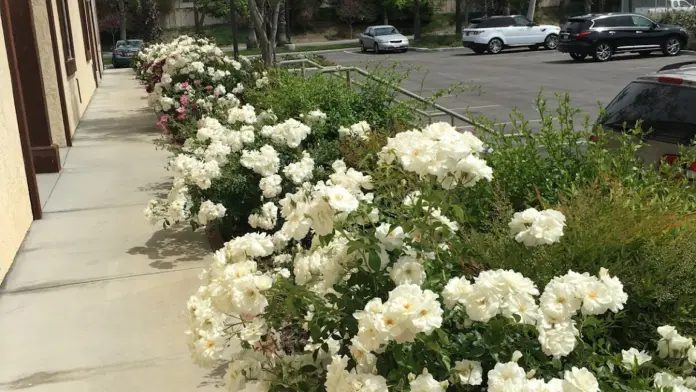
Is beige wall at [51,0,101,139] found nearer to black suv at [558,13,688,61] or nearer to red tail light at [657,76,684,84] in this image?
red tail light at [657,76,684,84]

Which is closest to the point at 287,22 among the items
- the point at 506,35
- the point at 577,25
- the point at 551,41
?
the point at 506,35

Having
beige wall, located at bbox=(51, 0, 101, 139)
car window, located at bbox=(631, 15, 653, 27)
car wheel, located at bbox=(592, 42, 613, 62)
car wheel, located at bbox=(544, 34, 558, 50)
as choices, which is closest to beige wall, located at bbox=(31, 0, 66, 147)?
beige wall, located at bbox=(51, 0, 101, 139)

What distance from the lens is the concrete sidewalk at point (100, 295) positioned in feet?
14.6

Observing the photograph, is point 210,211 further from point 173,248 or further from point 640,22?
point 640,22

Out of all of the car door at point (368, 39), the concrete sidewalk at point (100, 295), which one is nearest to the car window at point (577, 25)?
the car door at point (368, 39)

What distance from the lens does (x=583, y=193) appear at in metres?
3.52

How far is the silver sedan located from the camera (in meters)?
38.8

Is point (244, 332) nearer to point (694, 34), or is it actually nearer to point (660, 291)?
point (660, 291)

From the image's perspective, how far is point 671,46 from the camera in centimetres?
2848

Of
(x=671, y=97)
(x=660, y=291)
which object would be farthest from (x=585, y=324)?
(x=671, y=97)

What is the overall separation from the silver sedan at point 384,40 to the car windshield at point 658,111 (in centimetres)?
3283

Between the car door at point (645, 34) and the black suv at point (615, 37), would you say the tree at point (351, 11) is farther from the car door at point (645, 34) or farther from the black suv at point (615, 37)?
A: the car door at point (645, 34)

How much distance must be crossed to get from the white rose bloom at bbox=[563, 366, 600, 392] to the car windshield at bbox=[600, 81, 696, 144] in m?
4.00

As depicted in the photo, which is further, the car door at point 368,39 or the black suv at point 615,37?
the car door at point 368,39
